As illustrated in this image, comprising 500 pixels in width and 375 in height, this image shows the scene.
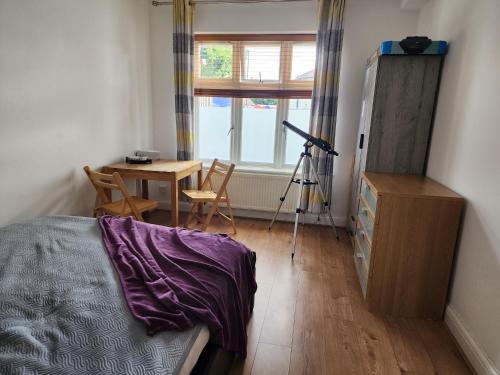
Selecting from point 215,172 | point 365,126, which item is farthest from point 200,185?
point 365,126

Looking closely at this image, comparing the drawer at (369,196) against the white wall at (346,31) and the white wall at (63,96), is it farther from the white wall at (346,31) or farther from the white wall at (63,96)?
the white wall at (63,96)

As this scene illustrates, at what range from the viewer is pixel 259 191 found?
3.84 meters

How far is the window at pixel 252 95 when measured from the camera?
11.9ft

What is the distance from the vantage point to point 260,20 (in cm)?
351

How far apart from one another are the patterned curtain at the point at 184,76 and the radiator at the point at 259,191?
1.86ft

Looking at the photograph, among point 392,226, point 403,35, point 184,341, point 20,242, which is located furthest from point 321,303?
point 403,35

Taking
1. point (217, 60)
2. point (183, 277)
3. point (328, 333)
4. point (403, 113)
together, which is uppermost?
point (217, 60)

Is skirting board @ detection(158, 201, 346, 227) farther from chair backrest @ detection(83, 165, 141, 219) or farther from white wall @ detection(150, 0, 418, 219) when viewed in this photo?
chair backrest @ detection(83, 165, 141, 219)

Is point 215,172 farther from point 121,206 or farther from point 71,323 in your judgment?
point 71,323

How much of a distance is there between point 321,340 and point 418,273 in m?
0.78

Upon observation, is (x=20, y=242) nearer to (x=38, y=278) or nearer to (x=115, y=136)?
(x=38, y=278)

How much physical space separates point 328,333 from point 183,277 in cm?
103

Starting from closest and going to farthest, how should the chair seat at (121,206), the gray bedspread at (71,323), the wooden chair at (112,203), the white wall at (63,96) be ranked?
the gray bedspread at (71,323), the white wall at (63,96), the wooden chair at (112,203), the chair seat at (121,206)

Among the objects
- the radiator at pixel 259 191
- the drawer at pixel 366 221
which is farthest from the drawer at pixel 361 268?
the radiator at pixel 259 191
